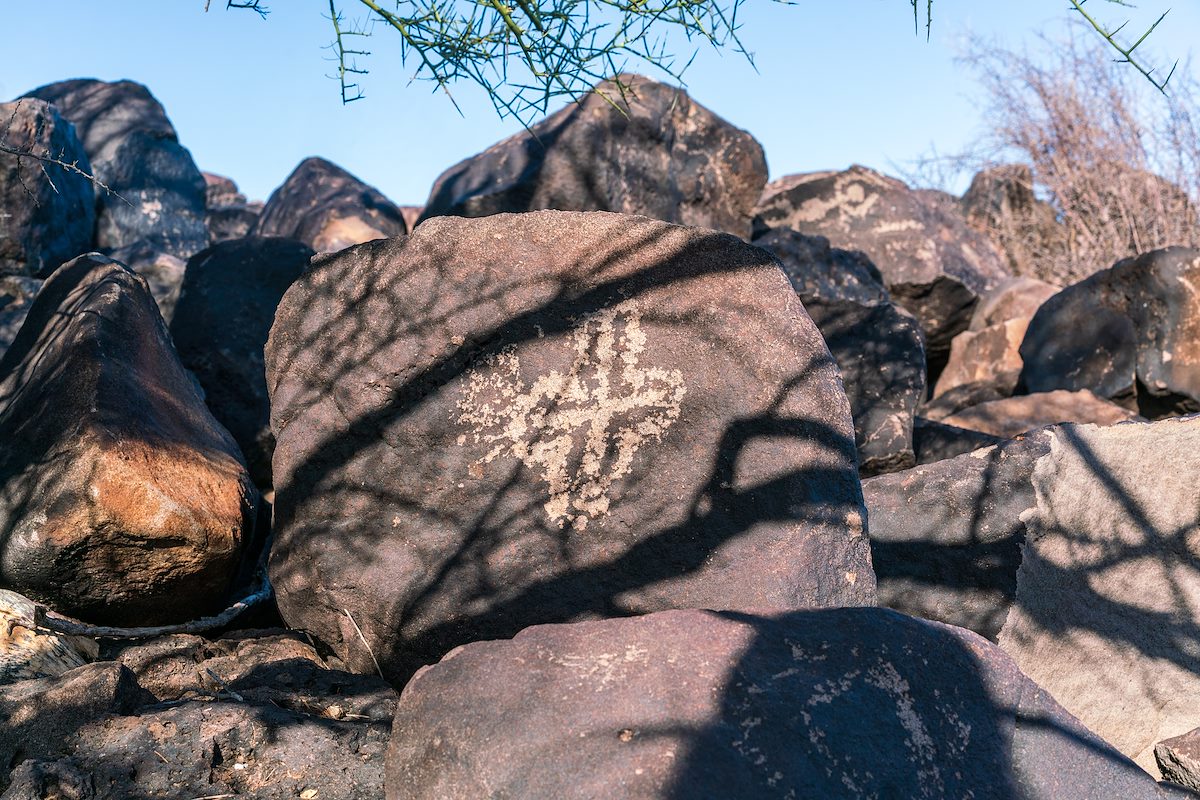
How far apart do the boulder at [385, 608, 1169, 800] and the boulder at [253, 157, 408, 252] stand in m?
6.18

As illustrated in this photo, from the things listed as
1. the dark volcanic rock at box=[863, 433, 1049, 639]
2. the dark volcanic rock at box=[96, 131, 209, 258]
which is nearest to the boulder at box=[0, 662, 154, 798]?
the dark volcanic rock at box=[863, 433, 1049, 639]

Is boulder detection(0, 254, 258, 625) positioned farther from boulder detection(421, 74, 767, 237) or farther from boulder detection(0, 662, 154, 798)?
boulder detection(421, 74, 767, 237)

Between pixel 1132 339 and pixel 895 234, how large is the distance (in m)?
2.15

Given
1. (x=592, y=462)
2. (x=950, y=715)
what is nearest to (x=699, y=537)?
(x=592, y=462)

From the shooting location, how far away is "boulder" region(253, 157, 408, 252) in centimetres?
798

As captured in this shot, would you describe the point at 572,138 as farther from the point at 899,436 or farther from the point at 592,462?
the point at 592,462

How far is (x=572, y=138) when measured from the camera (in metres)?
5.99

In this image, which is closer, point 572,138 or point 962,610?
point 962,610

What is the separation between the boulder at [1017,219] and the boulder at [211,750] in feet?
38.5

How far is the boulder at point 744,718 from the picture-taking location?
1744 millimetres

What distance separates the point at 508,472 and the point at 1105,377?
17.9 ft

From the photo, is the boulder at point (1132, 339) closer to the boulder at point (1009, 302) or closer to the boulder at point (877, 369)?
the boulder at point (1009, 302)

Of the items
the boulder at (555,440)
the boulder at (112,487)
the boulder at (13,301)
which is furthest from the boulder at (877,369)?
the boulder at (13,301)

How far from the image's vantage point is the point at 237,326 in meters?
5.07
